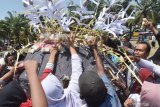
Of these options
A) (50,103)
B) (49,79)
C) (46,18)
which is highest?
(46,18)

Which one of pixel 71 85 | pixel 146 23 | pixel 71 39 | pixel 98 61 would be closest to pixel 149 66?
pixel 146 23

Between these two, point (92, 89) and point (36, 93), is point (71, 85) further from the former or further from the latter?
point (36, 93)

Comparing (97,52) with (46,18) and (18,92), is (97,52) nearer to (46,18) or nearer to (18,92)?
(46,18)

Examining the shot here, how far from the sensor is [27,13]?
3.45 meters

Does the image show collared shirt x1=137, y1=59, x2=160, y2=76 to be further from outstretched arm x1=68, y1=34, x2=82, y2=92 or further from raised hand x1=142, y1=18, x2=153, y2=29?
outstretched arm x1=68, y1=34, x2=82, y2=92

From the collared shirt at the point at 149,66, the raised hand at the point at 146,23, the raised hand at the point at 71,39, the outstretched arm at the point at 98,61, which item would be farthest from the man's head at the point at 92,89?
the raised hand at the point at 146,23

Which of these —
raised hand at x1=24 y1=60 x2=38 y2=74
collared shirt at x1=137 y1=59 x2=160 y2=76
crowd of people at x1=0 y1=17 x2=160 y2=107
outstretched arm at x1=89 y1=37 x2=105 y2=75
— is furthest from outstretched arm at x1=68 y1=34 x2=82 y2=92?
collared shirt at x1=137 y1=59 x2=160 y2=76

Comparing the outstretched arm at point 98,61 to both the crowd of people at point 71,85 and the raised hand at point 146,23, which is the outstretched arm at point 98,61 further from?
the raised hand at point 146,23

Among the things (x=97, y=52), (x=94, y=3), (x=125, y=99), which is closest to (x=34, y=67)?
(x=97, y=52)

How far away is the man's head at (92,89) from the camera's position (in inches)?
116

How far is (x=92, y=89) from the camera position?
116 inches

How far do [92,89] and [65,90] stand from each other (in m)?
0.34

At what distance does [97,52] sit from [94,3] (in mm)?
489

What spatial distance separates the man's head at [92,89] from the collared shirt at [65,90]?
0.42 feet
